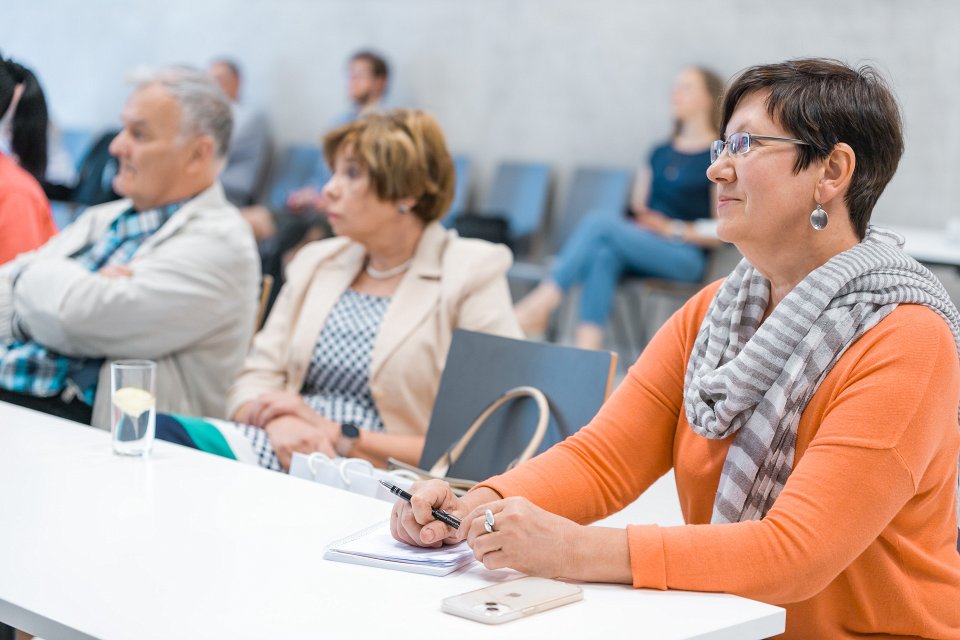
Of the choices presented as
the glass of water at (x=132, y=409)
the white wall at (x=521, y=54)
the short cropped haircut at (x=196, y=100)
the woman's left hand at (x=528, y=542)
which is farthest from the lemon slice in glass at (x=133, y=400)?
the white wall at (x=521, y=54)

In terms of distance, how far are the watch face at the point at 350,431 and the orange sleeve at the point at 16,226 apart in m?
1.24

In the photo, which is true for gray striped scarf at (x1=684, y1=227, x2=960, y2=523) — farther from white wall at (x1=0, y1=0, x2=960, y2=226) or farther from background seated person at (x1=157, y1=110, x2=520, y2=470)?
white wall at (x1=0, y1=0, x2=960, y2=226)

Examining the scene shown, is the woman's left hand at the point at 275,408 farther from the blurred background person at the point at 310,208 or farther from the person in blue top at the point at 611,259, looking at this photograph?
the blurred background person at the point at 310,208

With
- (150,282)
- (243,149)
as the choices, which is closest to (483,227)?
(243,149)

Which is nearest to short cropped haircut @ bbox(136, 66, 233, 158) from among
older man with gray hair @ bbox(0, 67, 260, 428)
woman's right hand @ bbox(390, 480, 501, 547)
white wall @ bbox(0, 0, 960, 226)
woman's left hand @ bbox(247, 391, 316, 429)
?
older man with gray hair @ bbox(0, 67, 260, 428)

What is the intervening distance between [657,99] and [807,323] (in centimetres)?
504

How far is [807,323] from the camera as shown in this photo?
148 cm

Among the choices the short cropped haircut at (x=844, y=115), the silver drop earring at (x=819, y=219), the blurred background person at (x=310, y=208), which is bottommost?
the blurred background person at (x=310, y=208)

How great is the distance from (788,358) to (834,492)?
0.22m

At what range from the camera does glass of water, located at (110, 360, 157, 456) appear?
1.86 metres

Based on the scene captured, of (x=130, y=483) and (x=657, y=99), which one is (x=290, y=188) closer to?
(x=657, y=99)

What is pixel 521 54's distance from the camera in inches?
268

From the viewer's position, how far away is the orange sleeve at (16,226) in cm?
316

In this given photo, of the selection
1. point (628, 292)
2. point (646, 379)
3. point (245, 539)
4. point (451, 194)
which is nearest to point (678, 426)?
point (646, 379)
